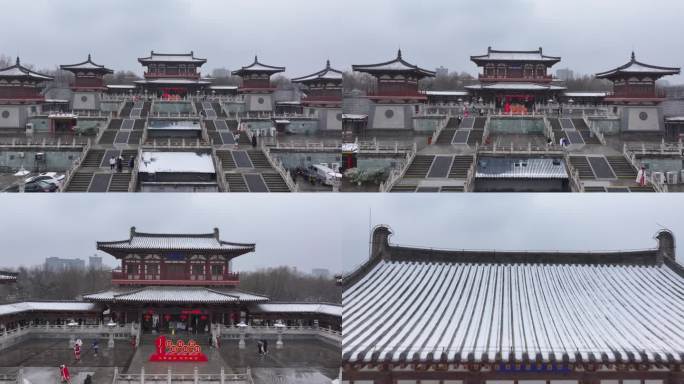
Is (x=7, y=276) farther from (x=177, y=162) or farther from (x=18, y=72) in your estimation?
(x=18, y=72)

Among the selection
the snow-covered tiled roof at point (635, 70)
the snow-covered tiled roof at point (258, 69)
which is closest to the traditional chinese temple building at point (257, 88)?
the snow-covered tiled roof at point (258, 69)

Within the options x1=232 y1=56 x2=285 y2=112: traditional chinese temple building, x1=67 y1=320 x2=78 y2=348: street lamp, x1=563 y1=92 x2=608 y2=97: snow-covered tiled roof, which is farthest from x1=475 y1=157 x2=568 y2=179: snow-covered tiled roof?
x1=67 y1=320 x2=78 y2=348: street lamp

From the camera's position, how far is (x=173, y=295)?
19406 mm

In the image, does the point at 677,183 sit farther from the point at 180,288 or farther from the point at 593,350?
the point at 180,288

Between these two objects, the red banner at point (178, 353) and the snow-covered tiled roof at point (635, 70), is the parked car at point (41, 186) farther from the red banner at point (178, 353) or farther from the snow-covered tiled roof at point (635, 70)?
the snow-covered tiled roof at point (635, 70)

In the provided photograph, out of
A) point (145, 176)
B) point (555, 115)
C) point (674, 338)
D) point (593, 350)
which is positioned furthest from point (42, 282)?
point (555, 115)

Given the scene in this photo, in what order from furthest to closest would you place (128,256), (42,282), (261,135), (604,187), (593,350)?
(261,135), (128,256), (604,187), (42,282), (593,350)

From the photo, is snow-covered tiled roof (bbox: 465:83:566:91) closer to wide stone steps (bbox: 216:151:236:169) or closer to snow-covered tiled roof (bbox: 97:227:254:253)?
wide stone steps (bbox: 216:151:236:169)

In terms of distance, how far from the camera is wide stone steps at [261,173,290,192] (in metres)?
17.6

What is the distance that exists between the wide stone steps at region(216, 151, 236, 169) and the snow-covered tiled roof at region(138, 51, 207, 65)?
3.60 metres

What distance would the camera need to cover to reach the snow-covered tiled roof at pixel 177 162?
60.7 feet

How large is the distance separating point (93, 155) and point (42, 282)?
618 cm

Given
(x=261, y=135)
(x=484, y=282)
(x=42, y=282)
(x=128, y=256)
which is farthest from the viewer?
(x=261, y=135)

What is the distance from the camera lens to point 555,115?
25.3 metres
